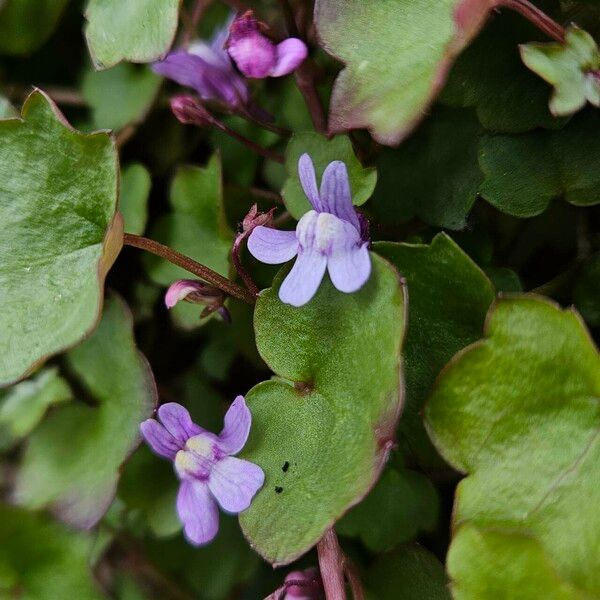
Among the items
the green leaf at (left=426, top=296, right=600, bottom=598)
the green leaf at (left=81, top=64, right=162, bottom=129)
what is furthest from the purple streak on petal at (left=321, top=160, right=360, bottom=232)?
the green leaf at (left=81, top=64, right=162, bottom=129)

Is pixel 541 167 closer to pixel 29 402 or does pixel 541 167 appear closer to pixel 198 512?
pixel 198 512

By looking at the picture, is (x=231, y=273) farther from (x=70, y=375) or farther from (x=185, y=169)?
(x=70, y=375)

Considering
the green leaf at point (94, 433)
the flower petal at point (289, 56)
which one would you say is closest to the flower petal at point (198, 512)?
the green leaf at point (94, 433)

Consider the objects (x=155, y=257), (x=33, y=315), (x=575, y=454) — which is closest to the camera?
(x=575, y=454)

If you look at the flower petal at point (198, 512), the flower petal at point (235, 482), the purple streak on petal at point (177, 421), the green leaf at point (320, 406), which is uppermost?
the green leaf at point (320, 406)

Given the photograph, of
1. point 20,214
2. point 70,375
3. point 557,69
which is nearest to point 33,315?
point 20,214

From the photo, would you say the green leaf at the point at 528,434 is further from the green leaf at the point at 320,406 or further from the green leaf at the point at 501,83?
the green leaf at the point at 501,83
